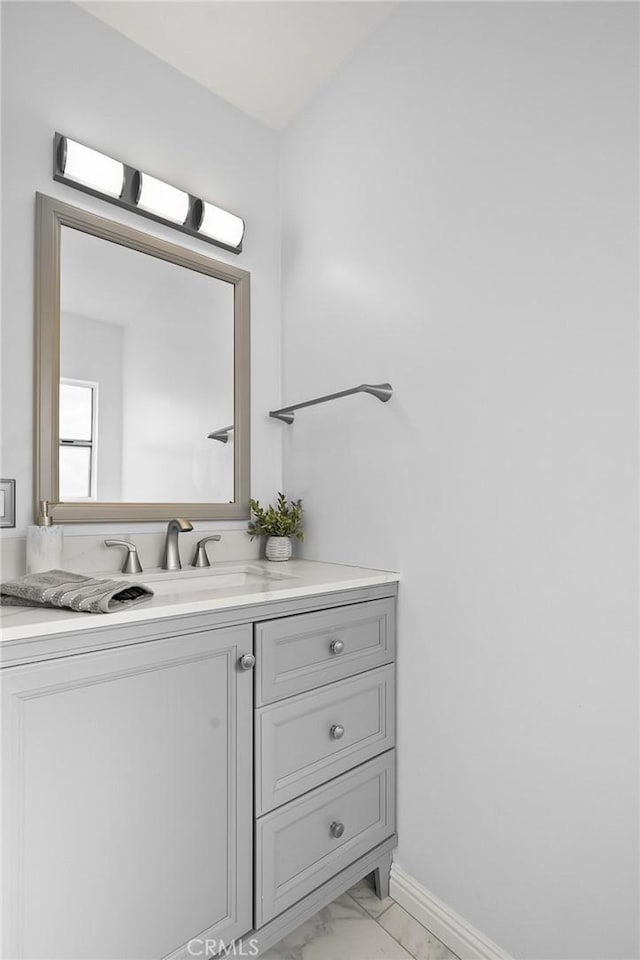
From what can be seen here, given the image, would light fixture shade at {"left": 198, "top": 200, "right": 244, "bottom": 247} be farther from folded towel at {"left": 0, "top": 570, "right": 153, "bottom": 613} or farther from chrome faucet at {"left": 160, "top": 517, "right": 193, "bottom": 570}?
folded towel at {"left": 0, "top": 570, "right": 153, "bottom": 613}

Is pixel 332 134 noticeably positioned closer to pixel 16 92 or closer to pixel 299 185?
pixel 299 185

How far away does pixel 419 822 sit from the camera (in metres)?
1.40

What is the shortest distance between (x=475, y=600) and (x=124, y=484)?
1.05 m

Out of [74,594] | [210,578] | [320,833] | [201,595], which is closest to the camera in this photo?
[74,594]

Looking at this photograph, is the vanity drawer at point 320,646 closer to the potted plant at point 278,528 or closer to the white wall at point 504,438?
the white wall at point 504,438

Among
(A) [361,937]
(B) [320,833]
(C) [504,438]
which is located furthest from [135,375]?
(A) [361,937]

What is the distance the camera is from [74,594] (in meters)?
0.99

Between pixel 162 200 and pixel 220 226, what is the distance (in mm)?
208

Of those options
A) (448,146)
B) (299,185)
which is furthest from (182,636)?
(299,185)

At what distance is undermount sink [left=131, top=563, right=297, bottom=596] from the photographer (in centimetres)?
140

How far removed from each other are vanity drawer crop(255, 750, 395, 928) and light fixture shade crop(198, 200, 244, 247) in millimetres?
1679

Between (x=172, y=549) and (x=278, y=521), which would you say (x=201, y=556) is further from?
(x=278, y=521)

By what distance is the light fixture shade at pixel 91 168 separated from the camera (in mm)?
1430

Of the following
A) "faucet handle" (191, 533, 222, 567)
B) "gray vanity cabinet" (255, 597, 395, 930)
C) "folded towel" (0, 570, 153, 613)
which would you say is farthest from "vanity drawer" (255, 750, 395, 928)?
"faucet handle" (191, 533, 222, 567)
